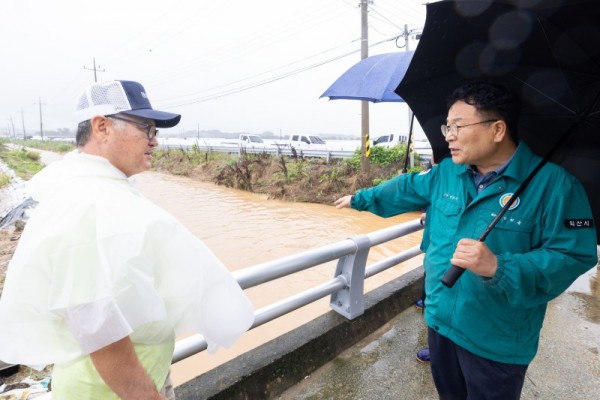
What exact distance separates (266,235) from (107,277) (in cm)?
814

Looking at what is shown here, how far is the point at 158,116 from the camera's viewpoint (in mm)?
1304

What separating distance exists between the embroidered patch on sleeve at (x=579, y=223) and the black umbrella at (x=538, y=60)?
0.86 ft

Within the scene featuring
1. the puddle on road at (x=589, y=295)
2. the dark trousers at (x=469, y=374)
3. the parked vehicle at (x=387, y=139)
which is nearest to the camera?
the dark trousers at (x=469, y=374)

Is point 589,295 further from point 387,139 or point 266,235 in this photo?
point 387,139

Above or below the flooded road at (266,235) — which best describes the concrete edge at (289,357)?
above

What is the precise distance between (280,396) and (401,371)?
887 millimetres

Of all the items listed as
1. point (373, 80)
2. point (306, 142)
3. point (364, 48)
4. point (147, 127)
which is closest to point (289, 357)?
point (147, 127)

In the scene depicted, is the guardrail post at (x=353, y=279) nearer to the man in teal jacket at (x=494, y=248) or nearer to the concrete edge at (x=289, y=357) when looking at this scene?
the concrete edge at (x=289, y=357)

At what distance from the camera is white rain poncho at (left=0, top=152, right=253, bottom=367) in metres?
0.94

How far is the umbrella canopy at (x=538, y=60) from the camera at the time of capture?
141 centimetres

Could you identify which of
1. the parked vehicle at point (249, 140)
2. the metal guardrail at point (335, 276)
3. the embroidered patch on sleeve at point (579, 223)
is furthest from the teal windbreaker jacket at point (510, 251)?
the parked vehicle at point (249, 140)

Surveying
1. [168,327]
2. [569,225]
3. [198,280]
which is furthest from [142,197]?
[569,225]

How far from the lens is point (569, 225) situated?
1388 millimetres

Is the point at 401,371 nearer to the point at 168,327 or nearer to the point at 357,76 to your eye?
the point at 168,327
